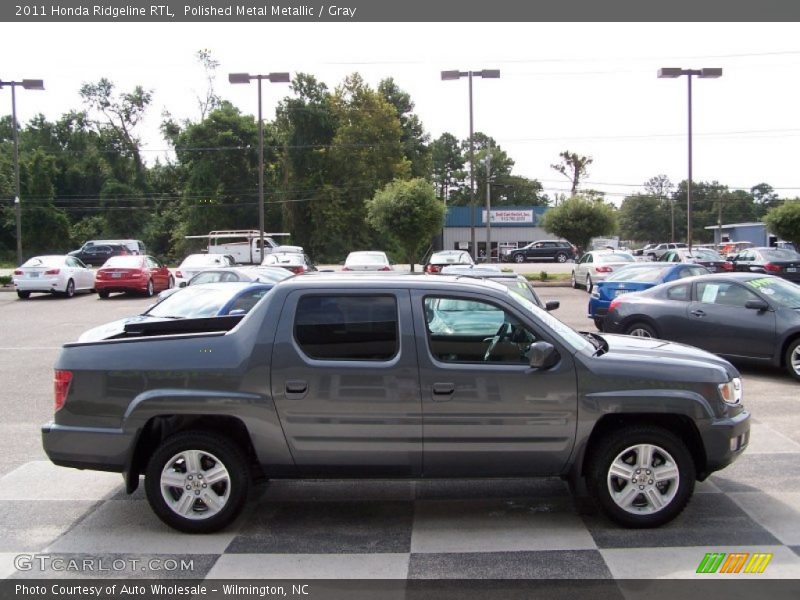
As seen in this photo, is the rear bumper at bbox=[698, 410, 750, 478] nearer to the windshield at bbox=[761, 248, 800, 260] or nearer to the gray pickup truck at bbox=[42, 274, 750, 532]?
the gray pickup truck at bbox=[42, 274, 750, 532]

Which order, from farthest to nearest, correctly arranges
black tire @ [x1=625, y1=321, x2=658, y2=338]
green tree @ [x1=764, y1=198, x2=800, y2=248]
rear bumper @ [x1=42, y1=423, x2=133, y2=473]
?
green tree @ [x1=764, y1=198, x2=800, y2=248]
black tire @ [x1=625, y1=321, x2=658, y2=338]
rear bumper @ [x1=42, y1=423, x2=133, y2=473]

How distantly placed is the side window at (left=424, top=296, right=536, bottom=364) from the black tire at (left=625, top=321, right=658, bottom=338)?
6.79 metres

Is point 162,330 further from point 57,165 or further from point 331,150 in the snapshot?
point 57,165

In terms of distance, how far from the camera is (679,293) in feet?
37.1

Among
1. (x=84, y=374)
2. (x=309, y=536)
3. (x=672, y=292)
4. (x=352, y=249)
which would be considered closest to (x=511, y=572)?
(x=309, y=536)

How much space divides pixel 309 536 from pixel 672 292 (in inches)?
321

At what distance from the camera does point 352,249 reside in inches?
2544

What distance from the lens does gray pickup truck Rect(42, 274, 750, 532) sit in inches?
196

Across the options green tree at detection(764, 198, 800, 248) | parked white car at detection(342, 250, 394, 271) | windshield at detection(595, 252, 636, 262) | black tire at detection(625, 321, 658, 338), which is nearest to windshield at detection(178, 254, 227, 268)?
parked white car at detection(342, 250, 394, 271)

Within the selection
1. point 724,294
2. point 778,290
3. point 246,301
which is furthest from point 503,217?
point 246,301

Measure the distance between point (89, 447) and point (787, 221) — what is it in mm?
36223

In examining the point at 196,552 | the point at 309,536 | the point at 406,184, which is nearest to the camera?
the point at 196,552

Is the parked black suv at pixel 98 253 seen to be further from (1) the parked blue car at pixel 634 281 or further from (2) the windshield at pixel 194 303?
(2) the windshield at pixel 194 303

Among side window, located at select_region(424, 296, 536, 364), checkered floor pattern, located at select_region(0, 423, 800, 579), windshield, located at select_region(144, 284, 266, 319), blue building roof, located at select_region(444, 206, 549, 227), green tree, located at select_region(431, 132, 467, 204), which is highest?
green tree, located at select_region(431, 132, 467, 204)
